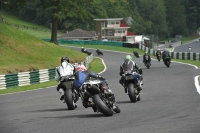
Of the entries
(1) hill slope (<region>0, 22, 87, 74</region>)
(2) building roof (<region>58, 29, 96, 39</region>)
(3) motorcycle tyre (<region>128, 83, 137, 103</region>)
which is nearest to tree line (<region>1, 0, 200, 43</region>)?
(2) building roof (<region>58, 29, 96, 39</region>)

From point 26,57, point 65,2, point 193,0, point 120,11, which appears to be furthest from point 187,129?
point 193,0

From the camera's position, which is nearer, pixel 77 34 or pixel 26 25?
pixel 77 34

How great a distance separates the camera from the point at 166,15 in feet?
592

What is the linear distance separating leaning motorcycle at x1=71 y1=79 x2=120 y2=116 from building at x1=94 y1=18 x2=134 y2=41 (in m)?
132

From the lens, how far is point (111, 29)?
14625cm

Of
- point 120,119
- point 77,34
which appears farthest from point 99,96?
point 77,34

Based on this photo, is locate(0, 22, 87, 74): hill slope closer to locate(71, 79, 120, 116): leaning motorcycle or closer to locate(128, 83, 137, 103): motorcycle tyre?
locate(128, 83, 137, 103): motorcycle tyre

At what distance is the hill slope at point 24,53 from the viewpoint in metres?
38.4

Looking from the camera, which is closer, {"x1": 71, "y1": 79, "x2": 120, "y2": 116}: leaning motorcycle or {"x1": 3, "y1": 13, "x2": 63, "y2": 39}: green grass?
{"x1": 71, "y1": 79, "x2": 120, "y2": 116}: leaning motorcycle

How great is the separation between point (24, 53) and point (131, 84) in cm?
2915

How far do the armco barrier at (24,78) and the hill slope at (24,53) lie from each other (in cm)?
402

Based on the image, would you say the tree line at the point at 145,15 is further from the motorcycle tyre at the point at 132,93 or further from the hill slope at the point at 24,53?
the motorcycle tyre at the point at 132,93

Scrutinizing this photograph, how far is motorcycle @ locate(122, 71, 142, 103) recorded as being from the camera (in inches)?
624

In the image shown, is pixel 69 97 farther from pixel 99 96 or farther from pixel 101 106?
pixel 101 106
